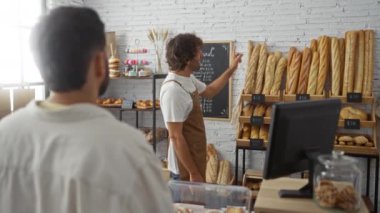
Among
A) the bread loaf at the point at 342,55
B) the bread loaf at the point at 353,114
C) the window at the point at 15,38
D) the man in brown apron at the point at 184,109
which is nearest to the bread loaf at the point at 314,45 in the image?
the bread loaf at the point at 342,55

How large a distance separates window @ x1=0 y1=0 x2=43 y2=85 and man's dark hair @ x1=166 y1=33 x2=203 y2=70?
6.31 feet

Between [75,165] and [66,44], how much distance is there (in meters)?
0.27

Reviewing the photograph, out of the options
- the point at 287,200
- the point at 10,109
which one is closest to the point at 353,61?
the point at 287,200

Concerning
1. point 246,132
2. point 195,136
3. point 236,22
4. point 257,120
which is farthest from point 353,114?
point 195,136

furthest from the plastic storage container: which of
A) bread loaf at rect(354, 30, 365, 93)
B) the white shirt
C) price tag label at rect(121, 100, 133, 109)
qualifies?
price tag label at rect(121, 100, 133, 109)

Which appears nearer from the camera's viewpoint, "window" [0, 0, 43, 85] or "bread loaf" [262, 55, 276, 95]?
"bread loaf" [262, 55, 276, 95]

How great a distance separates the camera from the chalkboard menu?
3.66 m

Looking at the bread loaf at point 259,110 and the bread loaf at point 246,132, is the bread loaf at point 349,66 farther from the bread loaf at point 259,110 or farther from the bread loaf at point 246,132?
the bread loaf at point 246,132

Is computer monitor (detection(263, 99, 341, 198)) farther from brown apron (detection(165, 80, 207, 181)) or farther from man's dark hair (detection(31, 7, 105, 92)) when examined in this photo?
brown apron (detection(165, 80, 207, 181))

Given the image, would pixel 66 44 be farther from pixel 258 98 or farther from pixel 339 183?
pixel 258 98

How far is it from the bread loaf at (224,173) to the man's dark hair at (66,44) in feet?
9.38

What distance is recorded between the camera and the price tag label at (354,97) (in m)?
2.99

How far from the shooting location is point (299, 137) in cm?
135

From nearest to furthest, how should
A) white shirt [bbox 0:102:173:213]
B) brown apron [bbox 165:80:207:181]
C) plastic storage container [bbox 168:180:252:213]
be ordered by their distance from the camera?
white shirt [bbox 0:102:173:213] → plastic storage container [bbox 168:180:252:213] → brown apron [bbox 165:80:207:181]
